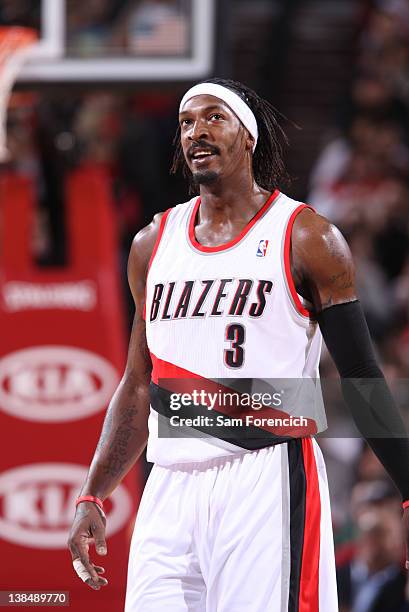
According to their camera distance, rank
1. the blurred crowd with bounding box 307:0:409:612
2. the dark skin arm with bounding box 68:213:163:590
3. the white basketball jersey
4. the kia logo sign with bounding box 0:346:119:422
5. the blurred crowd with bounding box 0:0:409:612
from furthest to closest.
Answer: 1. the kia logo sign with bounding box 0:346:119:422
2. the blurred crowd with bounding box 0:0:409:612
3. the blurred crowd with bounding box 307:0:409:612
4. the dark skin arm with bounding box 68:213:163:590
5. the white basketball jersey

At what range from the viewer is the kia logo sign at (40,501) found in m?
6.38

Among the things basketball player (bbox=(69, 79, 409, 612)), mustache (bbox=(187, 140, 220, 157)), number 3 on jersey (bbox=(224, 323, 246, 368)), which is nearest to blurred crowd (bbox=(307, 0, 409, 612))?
basketball player (bbox=(69, 79, 409, 612))

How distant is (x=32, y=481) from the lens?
6527 mm

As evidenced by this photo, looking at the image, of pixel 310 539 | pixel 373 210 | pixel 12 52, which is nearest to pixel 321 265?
pixel 310 539

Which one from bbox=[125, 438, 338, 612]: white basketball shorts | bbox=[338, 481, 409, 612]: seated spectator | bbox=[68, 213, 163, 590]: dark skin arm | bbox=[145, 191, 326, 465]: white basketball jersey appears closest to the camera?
bbox=[125, 438, 338, 612]: white basketball shorts

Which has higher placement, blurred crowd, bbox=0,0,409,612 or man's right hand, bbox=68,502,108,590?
man's right hand, bbox=68,502,108,590

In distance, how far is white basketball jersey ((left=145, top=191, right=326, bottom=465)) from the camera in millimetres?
3023

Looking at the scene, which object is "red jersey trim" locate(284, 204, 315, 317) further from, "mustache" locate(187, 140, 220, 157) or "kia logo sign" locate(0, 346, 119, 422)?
"kia logo sign" locate(0, 346, 119, 422)

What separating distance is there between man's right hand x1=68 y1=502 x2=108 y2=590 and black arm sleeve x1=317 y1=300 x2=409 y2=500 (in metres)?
0.75

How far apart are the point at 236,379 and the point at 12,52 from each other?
3829 millimetres

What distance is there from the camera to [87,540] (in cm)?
315

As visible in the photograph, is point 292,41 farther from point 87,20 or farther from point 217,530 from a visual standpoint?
point 217,530

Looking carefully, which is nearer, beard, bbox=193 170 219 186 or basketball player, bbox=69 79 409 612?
basketball player, bbox=69 79 409 612

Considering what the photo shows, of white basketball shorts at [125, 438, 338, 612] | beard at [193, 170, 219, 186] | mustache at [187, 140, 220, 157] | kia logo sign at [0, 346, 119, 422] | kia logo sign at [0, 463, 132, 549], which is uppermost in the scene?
mustache at [187, 140, 220, 157]
